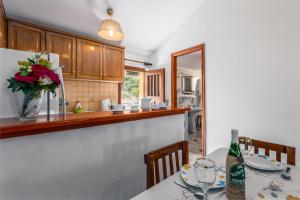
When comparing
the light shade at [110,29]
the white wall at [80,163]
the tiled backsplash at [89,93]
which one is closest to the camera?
the white wall at [80,163]

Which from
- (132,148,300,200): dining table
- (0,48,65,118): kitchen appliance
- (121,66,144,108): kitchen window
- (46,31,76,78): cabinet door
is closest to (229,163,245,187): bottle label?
(132,148,300,200): dining table

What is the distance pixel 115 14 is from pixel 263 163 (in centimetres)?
310

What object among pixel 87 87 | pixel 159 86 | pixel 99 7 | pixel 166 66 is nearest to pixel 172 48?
pixel 166 66

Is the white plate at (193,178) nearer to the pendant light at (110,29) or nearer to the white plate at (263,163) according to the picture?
the white plate at (263,163)

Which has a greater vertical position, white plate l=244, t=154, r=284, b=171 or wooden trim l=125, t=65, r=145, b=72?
wooden trim l=125, t=65, r=145, b=72

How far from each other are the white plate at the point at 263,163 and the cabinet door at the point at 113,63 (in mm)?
2969

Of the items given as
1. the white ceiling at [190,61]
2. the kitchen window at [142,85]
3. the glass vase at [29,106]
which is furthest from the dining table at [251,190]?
the white ceiling at [190,61]

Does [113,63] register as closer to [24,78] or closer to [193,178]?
[24,78]

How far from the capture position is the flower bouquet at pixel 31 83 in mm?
1038

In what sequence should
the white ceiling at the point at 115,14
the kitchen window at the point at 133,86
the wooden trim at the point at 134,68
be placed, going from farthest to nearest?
1. the kitchen window at the point at 133,86
2. the wooden trim at the point at 134,68
3. the white ceiling at the point at 115,14

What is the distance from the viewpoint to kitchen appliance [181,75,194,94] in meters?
5.87

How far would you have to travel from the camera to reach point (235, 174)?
29.8 inches

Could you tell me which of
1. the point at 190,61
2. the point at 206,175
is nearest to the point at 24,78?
the point at 206,175

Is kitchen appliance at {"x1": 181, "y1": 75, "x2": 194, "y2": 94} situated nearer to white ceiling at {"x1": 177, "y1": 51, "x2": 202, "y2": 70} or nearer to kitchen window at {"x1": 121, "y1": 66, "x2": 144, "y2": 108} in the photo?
white ceiling at {"x1": 177, "y1": 51, "x2": 202, "y2": 70}
